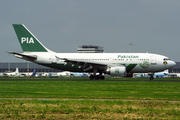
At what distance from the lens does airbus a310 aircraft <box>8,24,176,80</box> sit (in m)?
54.5

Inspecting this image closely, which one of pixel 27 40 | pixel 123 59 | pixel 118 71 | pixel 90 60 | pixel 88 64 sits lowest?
pixel 118 71

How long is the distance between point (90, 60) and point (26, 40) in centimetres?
1233

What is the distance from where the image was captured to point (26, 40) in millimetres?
57094

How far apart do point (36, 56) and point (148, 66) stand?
20.1 m

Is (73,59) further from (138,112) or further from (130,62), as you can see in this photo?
(138,112)

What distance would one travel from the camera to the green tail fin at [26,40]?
57000mm

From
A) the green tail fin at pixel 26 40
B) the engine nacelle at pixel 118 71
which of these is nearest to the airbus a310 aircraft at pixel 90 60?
the green tail fin at pixel 26 40

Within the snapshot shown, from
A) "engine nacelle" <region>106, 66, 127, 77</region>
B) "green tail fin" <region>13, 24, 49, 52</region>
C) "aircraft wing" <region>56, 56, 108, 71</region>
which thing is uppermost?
"green tail fin" <region>13, 24, 49, 52</region>

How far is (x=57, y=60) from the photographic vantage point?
183ft

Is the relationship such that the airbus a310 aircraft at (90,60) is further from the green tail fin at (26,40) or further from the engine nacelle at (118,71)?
the engine nacelle at (118,71)

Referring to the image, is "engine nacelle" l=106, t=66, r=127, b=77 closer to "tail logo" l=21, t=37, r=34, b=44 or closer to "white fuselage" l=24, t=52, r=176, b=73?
"white fuselage" l=24, t=52, r=176, b=73

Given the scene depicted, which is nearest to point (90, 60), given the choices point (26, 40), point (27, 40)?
point (27, 40)

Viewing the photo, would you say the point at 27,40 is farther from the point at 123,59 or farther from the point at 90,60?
the point at 123,59

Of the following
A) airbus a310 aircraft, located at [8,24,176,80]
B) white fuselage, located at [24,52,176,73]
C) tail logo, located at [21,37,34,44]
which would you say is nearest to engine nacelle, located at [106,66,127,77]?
airbus a310 aircraft, located at [8,24,176,80]
